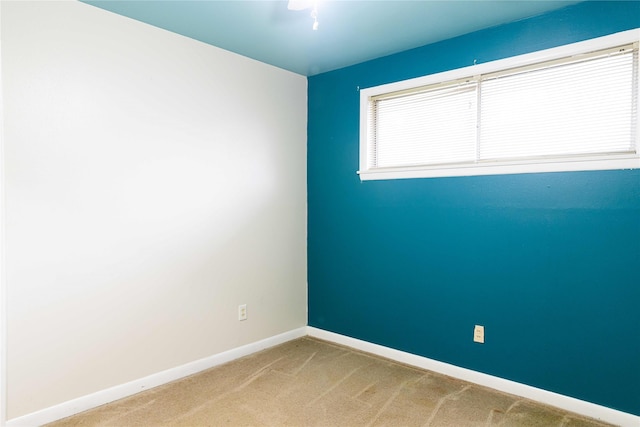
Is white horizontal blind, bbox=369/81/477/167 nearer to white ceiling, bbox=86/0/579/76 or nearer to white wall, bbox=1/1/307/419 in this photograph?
white ceiling, bbox=86/0/579/76

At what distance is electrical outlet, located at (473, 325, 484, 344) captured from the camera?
266 cm

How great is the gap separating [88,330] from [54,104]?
1280 millimetres

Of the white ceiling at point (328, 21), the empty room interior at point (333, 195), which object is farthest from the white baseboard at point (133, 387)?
the white ceiling at point (328, 21)

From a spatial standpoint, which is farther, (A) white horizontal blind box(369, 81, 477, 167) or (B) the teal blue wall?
(A) white horizontal blind box(369, 81, 477, 167)

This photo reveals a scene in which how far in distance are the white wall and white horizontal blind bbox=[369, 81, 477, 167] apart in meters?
0.87

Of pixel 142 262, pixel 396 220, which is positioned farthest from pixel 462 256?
pixel 142 262

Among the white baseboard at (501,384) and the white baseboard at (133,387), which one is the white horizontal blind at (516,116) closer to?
the white baseboard at (501,384)

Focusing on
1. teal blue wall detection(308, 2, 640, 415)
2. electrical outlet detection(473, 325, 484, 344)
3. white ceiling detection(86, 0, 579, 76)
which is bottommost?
electrical outlet detection(473, 325, 484, 344)

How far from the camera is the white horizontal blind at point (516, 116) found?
2193mm

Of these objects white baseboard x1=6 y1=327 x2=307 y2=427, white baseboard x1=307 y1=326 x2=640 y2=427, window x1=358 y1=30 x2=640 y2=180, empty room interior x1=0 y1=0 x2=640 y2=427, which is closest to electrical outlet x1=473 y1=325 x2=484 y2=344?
empty room interior x1=0 y1=0 x2=640 y2=427

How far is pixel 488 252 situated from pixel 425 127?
990 mm

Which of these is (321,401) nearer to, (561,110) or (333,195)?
(333,195)

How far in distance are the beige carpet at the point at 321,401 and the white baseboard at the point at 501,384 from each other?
0.05 metres

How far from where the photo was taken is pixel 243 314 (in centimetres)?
316
